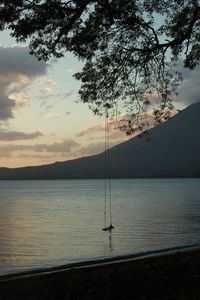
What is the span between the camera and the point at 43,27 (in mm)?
15352

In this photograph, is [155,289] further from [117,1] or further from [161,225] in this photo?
[161,225]

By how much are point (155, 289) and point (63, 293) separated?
7.43ft

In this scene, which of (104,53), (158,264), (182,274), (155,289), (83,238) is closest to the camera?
(155,289)

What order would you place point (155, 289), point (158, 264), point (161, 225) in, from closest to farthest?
point (155, 289), point (158, 264), point (161, 225)

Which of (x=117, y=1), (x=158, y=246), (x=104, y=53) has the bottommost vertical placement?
(x=158, y=246)

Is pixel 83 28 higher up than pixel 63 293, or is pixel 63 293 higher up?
pixel 83 28

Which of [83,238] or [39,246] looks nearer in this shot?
[39,246]

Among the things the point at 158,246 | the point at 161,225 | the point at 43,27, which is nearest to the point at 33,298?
the point at 43,27

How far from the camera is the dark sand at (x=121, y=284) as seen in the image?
39.3 ft

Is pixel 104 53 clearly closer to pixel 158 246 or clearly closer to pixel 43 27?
pixel 43 27

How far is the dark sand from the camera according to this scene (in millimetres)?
11969

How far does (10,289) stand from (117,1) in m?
8.69

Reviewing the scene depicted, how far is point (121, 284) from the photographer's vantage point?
42.2 feet

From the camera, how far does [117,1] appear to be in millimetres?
15094
